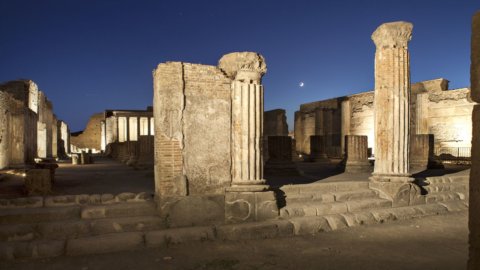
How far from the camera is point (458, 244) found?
547cm

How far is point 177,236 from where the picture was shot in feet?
17.9

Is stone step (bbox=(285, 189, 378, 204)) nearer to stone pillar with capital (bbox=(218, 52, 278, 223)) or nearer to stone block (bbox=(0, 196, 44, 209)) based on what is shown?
stone pillar with capital (bbox=(218, 52, 278, 223))

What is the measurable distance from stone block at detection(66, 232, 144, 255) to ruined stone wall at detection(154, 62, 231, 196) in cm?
93

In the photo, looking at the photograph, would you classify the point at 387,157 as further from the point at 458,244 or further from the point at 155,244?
the point at 155,244

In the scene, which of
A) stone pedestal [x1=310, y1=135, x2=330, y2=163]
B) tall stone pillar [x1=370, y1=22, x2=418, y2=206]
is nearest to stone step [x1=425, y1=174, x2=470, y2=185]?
tall stone pillar [x1=370, y1=22, x2=418, y2=206]

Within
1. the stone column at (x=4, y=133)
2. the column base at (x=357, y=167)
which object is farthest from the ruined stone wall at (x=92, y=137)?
the column base at (x=357, y=167)

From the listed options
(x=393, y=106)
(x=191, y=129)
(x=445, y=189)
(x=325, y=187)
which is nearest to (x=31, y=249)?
(x=191, y=129)

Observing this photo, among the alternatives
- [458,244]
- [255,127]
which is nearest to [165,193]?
[255,127]

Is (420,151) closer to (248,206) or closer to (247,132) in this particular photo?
(247,132)

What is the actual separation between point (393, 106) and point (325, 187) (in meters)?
2.52

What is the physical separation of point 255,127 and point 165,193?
2.02 meters

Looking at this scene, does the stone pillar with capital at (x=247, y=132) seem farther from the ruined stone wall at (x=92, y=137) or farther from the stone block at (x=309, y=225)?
the ruined stone wall at (x=92, y=137)

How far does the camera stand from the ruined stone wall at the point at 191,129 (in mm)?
5996

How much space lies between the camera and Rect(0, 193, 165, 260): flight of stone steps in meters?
A: 4.92
